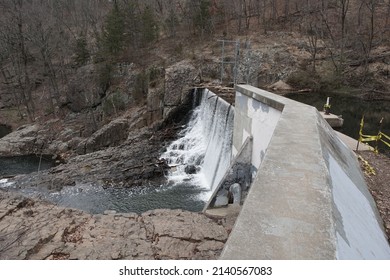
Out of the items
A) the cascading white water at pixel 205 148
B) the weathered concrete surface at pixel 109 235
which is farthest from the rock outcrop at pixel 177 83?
the weathered concrete surface at pixel 109 235

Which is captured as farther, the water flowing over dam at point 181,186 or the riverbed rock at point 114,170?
the riverbed rock at point 114,170

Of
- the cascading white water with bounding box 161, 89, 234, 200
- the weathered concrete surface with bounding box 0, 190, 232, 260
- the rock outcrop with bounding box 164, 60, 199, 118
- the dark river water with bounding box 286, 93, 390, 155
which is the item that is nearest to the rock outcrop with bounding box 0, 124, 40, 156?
the rock outcrop with bounding box 164, 60, 199, 118

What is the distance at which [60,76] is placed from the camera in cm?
3219

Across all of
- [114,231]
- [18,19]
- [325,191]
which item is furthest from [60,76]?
[325,191]

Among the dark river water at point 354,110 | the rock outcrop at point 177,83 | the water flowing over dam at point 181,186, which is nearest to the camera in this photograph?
the water flowing over dam at point 181,186

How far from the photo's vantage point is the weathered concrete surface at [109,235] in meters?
4.55

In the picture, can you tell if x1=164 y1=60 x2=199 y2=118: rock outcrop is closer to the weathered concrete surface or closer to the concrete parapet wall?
the weathered concrete surface

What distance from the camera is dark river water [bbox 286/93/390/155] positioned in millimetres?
15359

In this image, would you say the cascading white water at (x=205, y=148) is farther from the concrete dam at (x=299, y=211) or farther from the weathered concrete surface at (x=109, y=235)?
the concrete dam at (x=299, y=211)

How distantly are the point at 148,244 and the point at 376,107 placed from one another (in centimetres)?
2071

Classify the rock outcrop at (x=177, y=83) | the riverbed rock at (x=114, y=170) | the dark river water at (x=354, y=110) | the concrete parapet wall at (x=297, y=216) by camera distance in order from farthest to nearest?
the rock outcrop at (x=177, y=83)
the dark river water at (x=354, y=110)
the riverbed rock at (x=114, y=170)
the concrete parapet wall at (x=297, y=216)

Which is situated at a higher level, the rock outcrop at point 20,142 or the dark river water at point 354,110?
the dark river water at point 354,110

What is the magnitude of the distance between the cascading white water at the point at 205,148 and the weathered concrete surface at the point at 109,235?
623cm

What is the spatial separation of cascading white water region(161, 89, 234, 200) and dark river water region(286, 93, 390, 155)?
216 inches
